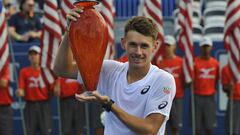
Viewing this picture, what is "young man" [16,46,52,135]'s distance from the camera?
11.9m

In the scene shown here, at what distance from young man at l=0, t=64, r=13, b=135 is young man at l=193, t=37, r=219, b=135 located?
323 cm

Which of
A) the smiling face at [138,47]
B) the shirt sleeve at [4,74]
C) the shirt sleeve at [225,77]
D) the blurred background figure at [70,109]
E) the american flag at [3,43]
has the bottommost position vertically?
the blurred background figure at [70,109]

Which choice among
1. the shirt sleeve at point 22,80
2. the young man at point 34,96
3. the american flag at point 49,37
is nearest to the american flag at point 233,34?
the american flag at point 49,37

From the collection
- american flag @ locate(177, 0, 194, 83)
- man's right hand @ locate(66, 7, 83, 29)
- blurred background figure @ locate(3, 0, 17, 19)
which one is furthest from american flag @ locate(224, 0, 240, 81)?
man's right hand @ locate(66, 7, 83, 29)

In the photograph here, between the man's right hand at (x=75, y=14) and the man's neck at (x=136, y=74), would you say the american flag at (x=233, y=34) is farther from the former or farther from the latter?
the man's right hand at (x=75, y=14)

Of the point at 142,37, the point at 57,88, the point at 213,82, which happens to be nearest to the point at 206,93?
the point at 213,82

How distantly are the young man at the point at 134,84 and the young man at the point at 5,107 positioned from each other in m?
6.89

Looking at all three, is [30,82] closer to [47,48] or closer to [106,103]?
[47,48]

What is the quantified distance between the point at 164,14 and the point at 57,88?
169 inches

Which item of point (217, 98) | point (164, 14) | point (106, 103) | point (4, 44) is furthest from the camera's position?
point (164, 14)

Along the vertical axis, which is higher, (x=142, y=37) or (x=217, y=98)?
(x=142, y=37)

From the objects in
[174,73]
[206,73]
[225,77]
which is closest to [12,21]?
[174,73]

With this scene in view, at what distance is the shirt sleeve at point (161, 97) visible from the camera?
439 centimetres

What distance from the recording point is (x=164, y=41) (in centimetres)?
1186
